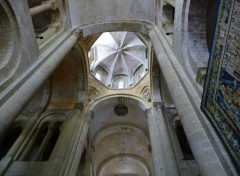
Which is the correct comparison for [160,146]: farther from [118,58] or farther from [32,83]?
[118,58]

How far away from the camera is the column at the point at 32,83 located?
387cm

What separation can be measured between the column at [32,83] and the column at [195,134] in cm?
301

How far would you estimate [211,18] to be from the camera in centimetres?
615

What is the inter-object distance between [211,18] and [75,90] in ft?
24.0

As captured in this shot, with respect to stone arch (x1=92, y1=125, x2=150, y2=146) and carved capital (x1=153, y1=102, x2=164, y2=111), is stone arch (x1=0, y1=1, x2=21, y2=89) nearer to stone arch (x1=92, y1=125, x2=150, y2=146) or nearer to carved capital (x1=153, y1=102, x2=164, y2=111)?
carved capital (x1=153, y1=102, x2=164, y2=111)

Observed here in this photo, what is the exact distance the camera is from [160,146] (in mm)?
7883

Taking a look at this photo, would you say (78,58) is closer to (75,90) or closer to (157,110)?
(75,90)

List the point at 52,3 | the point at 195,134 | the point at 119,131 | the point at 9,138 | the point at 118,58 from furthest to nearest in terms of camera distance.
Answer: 1. the point at 118,58
2. the point at 119,131
3. the point at 9,138
4. the point at 52,3
5. the point at 195,134

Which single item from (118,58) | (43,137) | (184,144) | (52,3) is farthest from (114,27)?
(118,58)

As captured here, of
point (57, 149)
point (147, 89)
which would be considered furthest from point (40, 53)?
point (147, 89)

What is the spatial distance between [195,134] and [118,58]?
56.9 ft

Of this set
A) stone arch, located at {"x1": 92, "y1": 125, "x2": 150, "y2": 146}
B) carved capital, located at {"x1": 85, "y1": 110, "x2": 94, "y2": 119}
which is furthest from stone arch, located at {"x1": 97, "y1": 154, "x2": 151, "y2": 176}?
carved capital, located at {"x1": 85, "y1": 110, "x2": 94, "y2": 119}

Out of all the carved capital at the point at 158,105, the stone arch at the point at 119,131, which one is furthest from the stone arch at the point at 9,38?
the stone arch at the point at 119,131

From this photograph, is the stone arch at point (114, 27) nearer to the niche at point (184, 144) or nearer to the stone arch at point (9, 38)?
the niche at point (184, 144)
